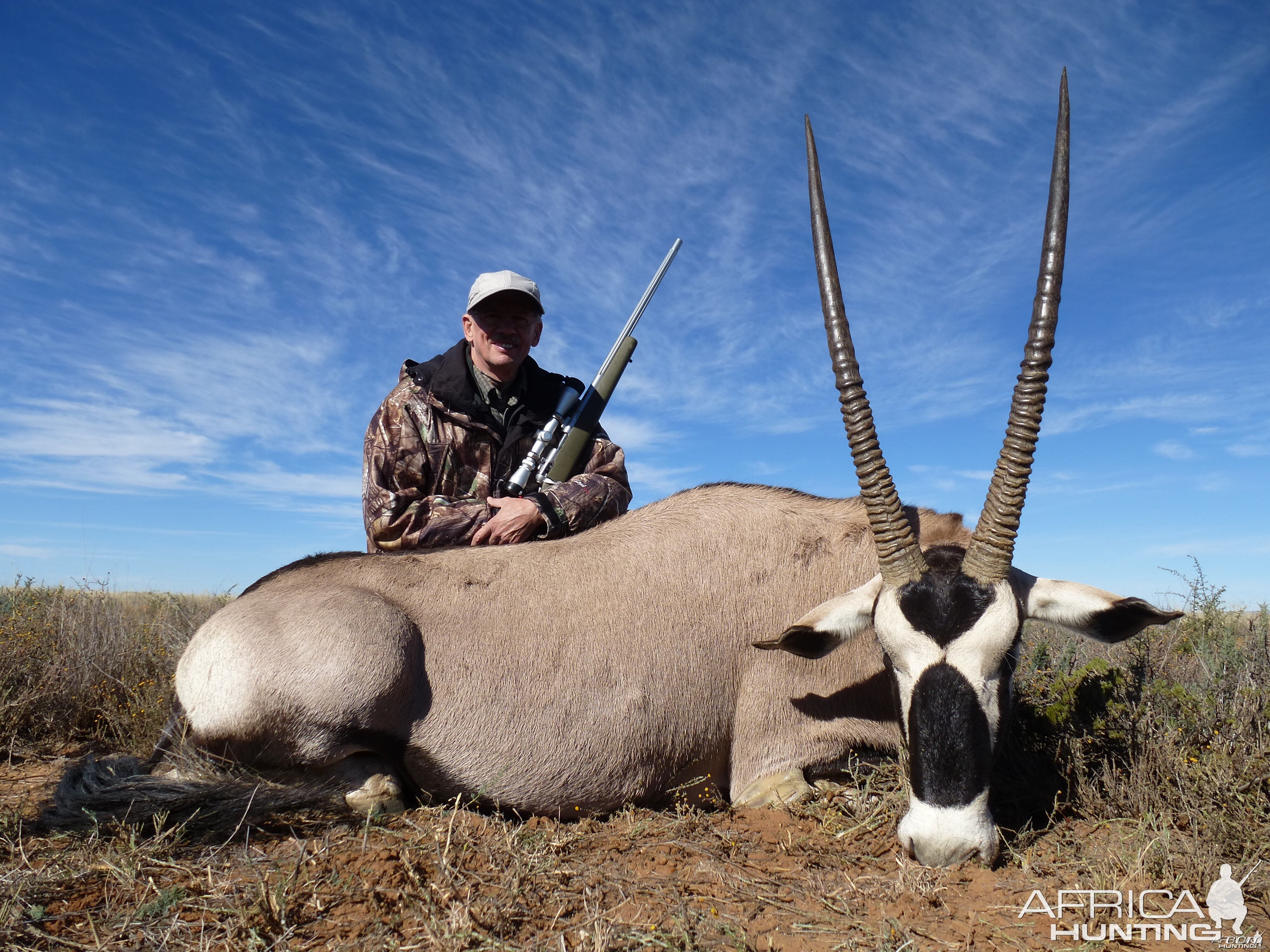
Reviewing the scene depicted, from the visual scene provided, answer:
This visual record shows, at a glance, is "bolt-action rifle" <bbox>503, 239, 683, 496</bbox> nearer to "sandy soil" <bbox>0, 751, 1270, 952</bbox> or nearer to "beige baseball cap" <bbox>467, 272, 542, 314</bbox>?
"beige baseball cap" <bbox>467, 272, 542, 314</bbox>

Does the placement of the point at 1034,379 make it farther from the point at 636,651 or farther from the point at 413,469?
the point at 413,469

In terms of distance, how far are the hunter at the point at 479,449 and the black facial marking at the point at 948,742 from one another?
8.97ft

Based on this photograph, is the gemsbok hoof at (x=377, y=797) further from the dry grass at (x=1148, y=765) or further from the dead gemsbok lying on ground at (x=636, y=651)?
the dry grass at (x=1148, y=765)

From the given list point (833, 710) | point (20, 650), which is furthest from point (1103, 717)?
point (20, 650)

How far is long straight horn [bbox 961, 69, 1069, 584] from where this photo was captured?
3504 mm

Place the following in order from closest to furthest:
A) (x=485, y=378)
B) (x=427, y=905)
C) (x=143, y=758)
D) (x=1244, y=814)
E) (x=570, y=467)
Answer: (x=427, y=905)
(x=1244, y=814)
(x=143, y=758)
(x=570, y=467)
(x=485, y=378)

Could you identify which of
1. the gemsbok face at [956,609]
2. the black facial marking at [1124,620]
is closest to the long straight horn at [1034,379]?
the gemsbok face at [956,609]

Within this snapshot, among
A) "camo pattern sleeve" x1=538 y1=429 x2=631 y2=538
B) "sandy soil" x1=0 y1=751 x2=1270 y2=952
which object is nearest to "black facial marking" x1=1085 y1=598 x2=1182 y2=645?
"sandy soil" x1=0 y1=751 x2=1270 y2=952

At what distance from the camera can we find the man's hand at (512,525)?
5.09 m

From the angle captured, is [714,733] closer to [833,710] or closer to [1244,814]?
[833,710]

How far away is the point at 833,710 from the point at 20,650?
5.94 metres

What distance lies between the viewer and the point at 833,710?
4.07 m

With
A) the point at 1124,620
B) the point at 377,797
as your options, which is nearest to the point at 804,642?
the point at 1124,620

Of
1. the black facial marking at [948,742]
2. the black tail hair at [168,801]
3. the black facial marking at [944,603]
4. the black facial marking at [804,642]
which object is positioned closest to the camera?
the black facial marking at [948,742]
